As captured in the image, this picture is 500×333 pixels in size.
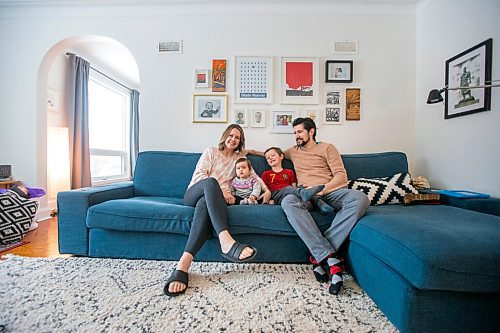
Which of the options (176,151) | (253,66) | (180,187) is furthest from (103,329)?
(253,66)

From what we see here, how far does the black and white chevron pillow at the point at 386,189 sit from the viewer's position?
6.53ft

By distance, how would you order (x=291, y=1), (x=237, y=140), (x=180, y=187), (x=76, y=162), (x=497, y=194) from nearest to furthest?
(x=497, y=194) → (x=237, y=140) → (x=180, y=187) → (x=291, y=1) → (x=76, y=162)

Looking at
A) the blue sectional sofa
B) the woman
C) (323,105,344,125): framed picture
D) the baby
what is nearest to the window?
the blue sectional sofa

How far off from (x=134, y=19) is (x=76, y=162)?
2.32m

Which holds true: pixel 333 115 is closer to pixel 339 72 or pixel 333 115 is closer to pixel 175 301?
pixel 339 72

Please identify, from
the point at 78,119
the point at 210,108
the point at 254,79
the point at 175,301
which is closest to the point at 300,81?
the point at 254,79

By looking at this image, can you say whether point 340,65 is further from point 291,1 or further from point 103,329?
point 103,329

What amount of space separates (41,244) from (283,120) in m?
2.51

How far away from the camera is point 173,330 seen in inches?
41.8

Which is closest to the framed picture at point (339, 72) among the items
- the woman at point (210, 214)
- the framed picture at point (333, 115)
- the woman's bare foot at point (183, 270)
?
the framed picture at point (333, 115)

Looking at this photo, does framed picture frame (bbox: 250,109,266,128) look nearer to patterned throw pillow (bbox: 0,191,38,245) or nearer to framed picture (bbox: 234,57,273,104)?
framed picture (bbox: 234,57,273,104)

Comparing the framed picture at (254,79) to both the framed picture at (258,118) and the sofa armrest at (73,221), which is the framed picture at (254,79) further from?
the sofa armrest at (73,221)

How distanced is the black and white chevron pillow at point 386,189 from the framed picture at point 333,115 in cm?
84

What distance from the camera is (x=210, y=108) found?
2.71 m
